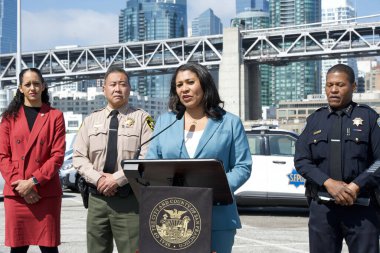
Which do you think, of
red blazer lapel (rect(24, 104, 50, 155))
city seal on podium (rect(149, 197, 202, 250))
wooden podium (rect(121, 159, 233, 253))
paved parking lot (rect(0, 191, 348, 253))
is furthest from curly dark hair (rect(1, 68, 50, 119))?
paved parking lot (rect(0, 191, 348, 253))

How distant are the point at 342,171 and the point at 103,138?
1816 millimetres

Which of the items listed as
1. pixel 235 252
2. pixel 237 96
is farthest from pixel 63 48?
pixel 235 252

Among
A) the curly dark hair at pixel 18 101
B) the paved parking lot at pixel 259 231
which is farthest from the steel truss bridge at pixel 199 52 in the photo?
the curly dark hair at pixel 18 101

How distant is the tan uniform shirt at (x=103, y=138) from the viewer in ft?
17.7

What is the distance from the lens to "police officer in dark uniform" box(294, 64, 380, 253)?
184 inches

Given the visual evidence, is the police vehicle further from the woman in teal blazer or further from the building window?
the building window

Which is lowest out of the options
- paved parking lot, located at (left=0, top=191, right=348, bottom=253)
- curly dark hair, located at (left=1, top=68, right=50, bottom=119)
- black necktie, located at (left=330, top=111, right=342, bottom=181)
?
paved parking lot, located at (left=0, top=191, right=348, bottom=253)

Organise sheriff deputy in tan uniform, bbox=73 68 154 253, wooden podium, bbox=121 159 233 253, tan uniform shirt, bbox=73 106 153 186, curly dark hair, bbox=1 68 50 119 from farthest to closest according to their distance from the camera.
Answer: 1. curly dark hair, bbox=1 68 50 119
2. tan uniform shirt, bbox=73 106 153 186
3. sheriff deputy in tan uniform, bbox=73 68 154 253
4. wooden podium, bbox=121 159 233 253

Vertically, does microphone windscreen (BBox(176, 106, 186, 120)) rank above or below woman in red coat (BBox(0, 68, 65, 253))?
above

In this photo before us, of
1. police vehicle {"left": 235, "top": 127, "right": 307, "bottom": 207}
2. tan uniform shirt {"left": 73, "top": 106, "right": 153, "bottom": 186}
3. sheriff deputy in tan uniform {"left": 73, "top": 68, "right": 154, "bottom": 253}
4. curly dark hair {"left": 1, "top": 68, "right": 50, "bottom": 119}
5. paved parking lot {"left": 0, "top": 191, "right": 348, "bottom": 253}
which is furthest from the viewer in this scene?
police vehicle {"left": 235, "top": 127, "right": 307, "bottom": 207}

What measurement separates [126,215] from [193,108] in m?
1.24

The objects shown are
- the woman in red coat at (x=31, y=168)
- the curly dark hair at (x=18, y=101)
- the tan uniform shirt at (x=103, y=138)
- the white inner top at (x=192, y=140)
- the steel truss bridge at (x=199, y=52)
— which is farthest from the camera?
the steel truss bridge at (x=199, y=52)

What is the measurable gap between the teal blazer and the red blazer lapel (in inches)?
60.4

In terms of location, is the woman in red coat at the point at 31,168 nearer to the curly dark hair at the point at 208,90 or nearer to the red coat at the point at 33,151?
the red coat at the point at 33,151
